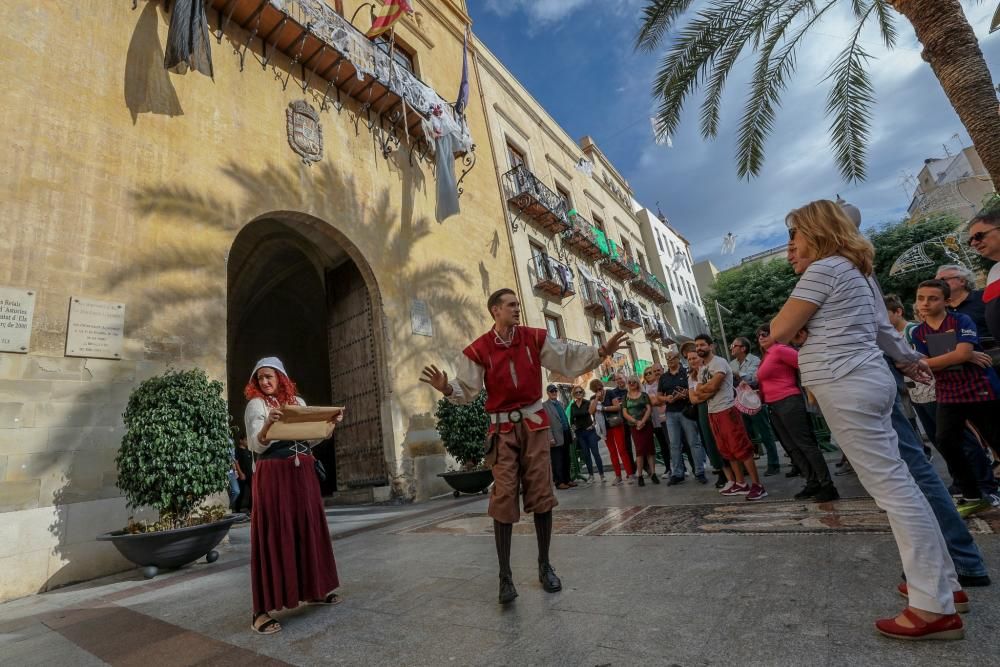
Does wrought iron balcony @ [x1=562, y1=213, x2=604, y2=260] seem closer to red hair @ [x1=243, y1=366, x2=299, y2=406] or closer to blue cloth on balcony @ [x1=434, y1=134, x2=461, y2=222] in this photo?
blue cloth on balcony @ [x1=434, y1=134, x2=461, y2=222]

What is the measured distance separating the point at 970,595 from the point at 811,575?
0.57 meters

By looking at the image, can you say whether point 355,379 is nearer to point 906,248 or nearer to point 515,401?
point 515,401

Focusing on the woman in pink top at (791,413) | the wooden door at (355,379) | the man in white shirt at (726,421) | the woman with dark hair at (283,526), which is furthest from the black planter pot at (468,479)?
the woman with dark hair at (283,526)

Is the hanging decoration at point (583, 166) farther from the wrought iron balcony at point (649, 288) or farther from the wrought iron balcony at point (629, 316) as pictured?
the wrought iron balcony at point (629, 316)

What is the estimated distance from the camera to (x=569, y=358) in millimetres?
3139

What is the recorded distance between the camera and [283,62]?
890cm

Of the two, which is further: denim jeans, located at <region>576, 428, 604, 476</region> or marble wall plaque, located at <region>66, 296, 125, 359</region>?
denim jeans, located at <region>576, 428, 604, 476</region>

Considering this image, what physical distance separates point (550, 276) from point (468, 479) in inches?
356

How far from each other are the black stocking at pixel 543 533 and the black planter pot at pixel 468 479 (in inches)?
226

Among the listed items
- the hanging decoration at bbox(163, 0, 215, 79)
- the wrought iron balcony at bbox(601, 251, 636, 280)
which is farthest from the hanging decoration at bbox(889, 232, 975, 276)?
the hanging decoration at bbox(163, 0, 215, 79)

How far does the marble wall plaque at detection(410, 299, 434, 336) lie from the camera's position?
9.88 meters

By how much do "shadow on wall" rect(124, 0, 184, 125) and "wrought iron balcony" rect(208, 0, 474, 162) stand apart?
4.16ft

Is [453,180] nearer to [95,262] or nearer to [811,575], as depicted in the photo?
[95,262]

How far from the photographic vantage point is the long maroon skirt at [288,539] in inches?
109
